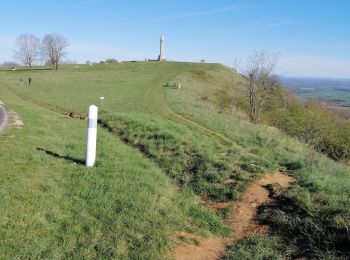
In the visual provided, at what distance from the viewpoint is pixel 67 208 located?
6156mm

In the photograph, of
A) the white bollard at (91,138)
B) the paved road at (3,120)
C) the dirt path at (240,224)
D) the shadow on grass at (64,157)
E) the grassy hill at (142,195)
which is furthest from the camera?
the paved road at (3,120)

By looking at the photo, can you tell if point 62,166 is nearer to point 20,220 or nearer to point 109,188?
point 109,188

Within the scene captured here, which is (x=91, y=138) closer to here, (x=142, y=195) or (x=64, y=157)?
(x=64, y=157)

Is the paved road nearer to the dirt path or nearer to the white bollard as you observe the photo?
the white bollard

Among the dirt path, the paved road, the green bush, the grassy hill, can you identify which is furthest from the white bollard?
the paved road

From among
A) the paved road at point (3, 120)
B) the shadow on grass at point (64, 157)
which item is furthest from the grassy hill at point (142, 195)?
the paved road at point (3, 120)

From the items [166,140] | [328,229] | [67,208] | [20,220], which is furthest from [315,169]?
[20,220]

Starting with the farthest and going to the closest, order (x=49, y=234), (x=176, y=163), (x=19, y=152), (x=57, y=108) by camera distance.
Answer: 1. (x=57, y=108)
2. (x=176, y=163)
3. (x=19, y=152)
4. (x=49, y=234)

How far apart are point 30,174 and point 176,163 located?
3.58 metres

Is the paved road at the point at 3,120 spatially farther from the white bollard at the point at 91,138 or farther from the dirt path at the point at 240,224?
the dirt path at the point at 240,224

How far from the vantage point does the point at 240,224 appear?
6496 mm

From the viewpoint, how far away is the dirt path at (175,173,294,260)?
5.52 metres

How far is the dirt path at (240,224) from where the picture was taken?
5.52 m

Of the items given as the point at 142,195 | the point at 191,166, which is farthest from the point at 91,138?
the point at 191,166
